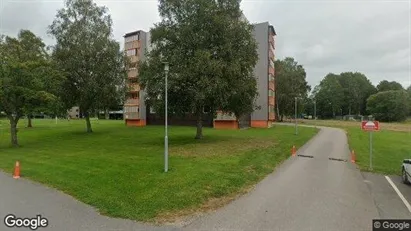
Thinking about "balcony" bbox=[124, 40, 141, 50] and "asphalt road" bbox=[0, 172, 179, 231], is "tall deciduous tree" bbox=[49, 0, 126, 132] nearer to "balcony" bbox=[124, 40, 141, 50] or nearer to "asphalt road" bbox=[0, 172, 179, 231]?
"balcony" bbox=[124, 40, 141, 50]

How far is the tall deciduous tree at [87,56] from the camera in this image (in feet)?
124

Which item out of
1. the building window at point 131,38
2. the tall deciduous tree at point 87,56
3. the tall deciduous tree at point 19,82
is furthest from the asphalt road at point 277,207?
the building window at point 131,38

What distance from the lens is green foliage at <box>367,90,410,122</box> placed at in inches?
4311

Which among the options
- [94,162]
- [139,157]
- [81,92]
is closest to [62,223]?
[94,162]

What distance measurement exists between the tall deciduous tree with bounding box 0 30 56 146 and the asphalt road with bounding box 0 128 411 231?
564 inches

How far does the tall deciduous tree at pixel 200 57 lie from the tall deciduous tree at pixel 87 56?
11.6 metres

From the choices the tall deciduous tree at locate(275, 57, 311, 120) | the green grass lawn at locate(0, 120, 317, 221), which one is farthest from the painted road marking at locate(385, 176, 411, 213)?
the tall deciduous tree at locate(275, 57, 311, 120)

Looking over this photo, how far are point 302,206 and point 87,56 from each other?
1323 inches

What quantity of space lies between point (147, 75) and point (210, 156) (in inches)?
415

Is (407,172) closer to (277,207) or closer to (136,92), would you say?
(277,207)

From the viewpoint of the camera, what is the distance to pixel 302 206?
10133 mm

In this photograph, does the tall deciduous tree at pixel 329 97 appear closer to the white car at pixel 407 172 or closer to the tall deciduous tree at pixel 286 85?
the tall deciduous tree at pixel 286 85

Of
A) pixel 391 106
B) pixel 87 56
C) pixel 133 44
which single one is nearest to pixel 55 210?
pixel 87 56

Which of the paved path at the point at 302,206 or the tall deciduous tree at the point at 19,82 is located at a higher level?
the tall deciduous tree at the point at 19,82
